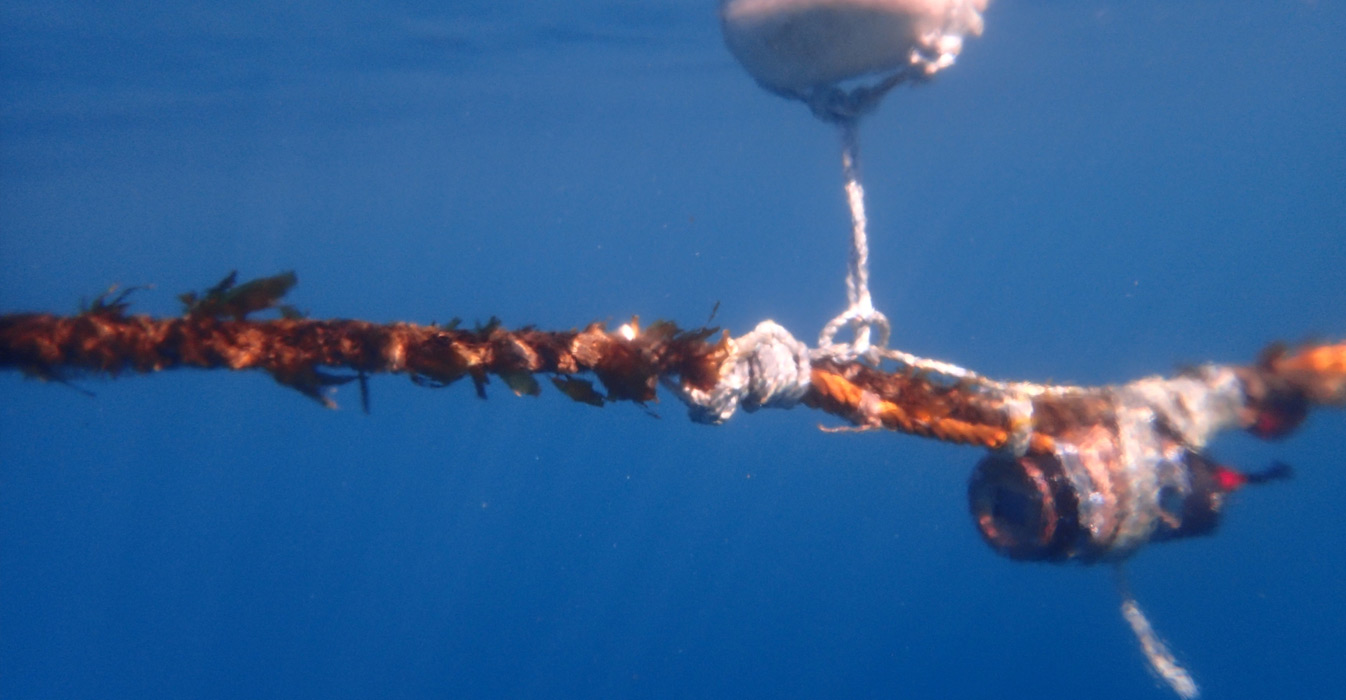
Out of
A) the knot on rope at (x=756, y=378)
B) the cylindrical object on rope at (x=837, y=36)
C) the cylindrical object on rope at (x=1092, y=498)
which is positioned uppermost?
the cylindrical object on rope at (x=837, y=36)

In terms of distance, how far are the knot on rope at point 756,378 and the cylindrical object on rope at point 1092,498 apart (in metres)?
1.41

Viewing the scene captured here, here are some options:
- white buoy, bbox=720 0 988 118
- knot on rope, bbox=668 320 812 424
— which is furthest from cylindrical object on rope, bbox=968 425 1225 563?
white buoy, bbox=720 0 988 118

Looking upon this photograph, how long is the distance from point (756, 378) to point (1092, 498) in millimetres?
1938

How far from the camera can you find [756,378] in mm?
2902

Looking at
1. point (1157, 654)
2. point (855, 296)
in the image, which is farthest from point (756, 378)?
point (1157, 654)

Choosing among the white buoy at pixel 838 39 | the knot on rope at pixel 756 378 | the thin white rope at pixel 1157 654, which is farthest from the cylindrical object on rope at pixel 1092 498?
the white buoy at pixel 838 39

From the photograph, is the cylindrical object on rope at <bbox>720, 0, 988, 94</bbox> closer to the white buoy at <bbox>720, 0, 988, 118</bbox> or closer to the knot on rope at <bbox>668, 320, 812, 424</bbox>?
the white buoy at <bbox>720, 0, 988, 118</bbox>

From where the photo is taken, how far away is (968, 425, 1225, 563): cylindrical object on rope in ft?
12.2

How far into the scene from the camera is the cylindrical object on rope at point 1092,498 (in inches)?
146

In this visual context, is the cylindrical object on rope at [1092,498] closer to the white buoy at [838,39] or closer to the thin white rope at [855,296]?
the thin white rope at [855,296]

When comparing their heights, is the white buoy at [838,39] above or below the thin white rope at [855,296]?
above

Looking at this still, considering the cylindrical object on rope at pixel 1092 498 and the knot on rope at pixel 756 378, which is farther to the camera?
the cylindrical object on rope at pixel 1092 498

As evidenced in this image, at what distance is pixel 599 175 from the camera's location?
4500cm

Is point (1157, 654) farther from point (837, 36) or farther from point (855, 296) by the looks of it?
point (837, 36)
